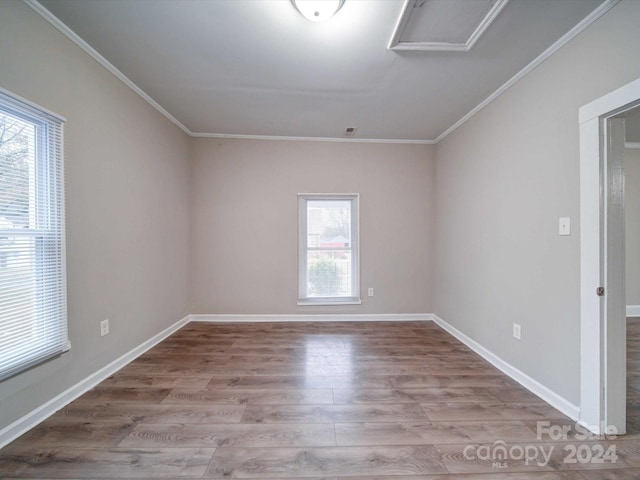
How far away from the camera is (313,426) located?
1620 millimetres

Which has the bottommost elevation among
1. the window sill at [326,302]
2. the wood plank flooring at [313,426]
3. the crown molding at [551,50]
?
the wood plank flooring at [313,426]

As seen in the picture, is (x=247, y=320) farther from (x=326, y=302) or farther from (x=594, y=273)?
(x=594, y=273)

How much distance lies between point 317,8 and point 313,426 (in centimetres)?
261

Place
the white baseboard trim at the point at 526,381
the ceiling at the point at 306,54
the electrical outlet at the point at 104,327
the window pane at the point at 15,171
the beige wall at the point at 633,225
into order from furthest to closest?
the beige wall at the point at 633,225 < the electrical outlet at the point at 104,327 < the white baseboard trim at the point at 526,381 < the ceiling at the point at 306,54 < the window pane at the point at 15,171

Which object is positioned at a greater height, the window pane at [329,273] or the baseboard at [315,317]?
the window pane at [329,273]

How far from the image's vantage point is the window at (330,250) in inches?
145

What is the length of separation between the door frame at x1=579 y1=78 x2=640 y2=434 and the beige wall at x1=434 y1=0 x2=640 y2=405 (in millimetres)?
78

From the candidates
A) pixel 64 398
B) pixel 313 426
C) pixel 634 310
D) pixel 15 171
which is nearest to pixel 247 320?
pixel 64 398

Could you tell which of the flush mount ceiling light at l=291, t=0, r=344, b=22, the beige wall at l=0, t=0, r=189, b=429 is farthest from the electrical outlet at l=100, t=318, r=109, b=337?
the flush mount ceiling light at l=291, t=0, r=344, b=22

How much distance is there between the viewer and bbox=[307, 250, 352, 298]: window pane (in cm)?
371

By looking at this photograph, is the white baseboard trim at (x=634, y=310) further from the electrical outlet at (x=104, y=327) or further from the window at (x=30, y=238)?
the window at (x=30, y=238)

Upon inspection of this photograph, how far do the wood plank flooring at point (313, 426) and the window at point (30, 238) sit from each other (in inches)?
21.8

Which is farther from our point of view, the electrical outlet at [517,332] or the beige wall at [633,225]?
the beige wall at [633,225]

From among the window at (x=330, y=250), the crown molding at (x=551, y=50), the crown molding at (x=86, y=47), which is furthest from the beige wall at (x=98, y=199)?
the crown molding at (x=551, y=50)
